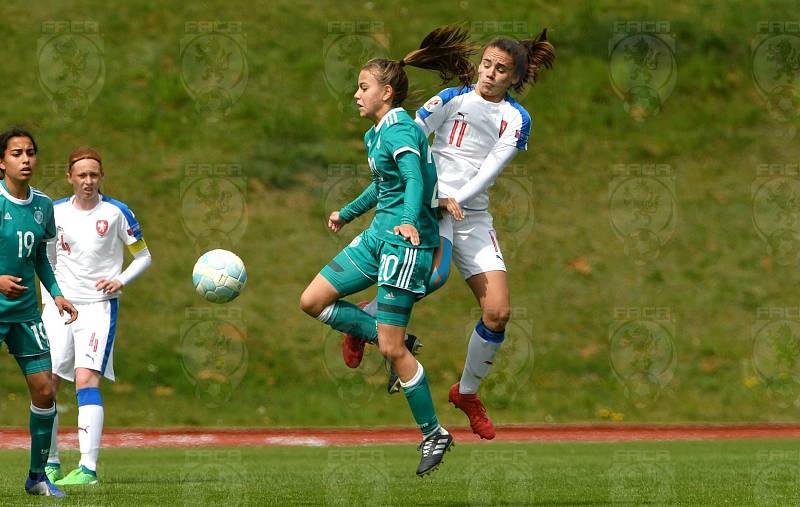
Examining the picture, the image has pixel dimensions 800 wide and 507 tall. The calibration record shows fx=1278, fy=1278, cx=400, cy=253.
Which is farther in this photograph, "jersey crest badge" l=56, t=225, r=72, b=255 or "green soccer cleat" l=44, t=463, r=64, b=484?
"jersey crest badge" l=56, t=225, r=72, b=255

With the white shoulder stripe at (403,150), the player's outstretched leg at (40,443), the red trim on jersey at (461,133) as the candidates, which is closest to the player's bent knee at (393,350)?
the white shoulder stripe at (403,150)

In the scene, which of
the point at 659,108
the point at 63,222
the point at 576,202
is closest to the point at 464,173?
the point at 63,222

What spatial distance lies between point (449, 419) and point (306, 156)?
6.66 m

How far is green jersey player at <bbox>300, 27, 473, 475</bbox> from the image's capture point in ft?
26.2

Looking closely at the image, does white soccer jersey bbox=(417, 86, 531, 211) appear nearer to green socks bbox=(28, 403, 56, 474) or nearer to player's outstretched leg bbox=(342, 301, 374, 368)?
player's outstretched leg bbox=(342, 301, 374, 368)

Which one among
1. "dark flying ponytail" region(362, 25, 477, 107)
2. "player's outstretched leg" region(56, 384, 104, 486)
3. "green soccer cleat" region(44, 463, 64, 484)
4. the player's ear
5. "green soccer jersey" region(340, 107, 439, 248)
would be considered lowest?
"green soccer cleat" region(44, 463, 64, 484)

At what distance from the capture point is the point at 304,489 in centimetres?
936

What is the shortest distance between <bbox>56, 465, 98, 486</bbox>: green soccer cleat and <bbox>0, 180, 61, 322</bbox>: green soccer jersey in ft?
5.88

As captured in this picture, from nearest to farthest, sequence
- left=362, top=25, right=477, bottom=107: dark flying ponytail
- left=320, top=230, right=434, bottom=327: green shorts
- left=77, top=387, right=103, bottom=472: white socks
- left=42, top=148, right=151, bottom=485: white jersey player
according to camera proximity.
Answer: left=320, top=230, right=434, bottom=327: green shorts < left=362, top=25, right=477, bottom=107: dark flying ponytail < left=77, top=387, right=103, bottom=472: white socks < left=42, top=148, right=151, bottom=485: white jersey player

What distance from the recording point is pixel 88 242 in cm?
1019

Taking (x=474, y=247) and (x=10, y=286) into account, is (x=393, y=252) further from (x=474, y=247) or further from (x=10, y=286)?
(x=10, y=286)

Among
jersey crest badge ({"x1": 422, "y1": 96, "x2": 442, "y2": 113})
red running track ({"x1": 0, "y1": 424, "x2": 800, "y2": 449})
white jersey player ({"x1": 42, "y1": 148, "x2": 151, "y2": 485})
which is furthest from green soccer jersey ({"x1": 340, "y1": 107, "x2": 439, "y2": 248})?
red running track ({"x1": 0, "y1": 424, "x2": 800, "y2": 449})

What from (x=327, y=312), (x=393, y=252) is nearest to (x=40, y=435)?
(x=327, y=312)

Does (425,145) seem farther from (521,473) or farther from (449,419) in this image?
(449,419)
